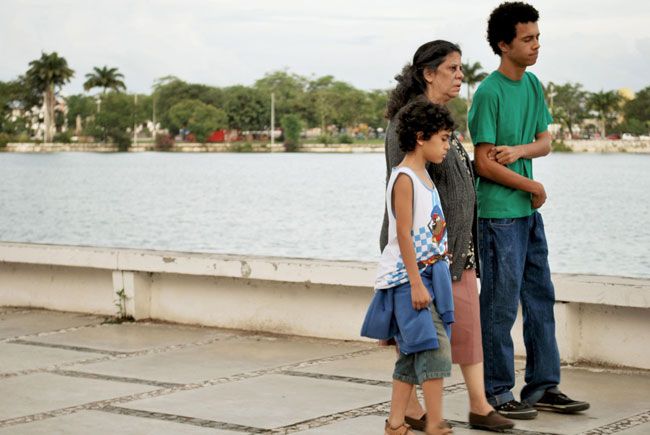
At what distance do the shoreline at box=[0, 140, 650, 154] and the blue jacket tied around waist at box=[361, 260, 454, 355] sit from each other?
431ft

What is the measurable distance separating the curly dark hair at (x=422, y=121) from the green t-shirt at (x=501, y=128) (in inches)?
22.5

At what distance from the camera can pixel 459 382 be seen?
682 cm

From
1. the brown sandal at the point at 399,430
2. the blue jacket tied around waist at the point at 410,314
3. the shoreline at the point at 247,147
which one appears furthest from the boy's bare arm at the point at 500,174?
the shoreline at the point at 247,147

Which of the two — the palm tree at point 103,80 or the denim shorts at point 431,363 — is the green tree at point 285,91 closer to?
the palm tree at point 103,80

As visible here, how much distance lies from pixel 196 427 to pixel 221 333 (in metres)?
2.70

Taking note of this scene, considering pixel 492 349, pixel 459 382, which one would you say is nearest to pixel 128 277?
pixel 459 382

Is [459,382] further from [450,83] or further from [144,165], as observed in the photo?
[144,165]

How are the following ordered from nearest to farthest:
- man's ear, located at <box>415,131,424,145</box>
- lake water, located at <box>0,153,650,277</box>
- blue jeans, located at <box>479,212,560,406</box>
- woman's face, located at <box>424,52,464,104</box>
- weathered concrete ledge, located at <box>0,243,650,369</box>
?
man's ear, located at <box>415,131,424,145</box> → woman's face, located at <box>424,52,464,104</box> → blue jeans, located at <box>479,212,560,406</box> → weathered concrete ledge, located at <box>0,243,650,369</box> → lake water, located at <box>0,153,650,277</box>

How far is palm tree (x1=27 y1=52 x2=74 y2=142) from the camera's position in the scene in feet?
419

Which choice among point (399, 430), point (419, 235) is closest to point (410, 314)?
Answer: point (419, 235)

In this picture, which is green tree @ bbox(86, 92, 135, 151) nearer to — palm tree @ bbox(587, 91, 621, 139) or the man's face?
palm tree @ bbox(587, 91, 621, 139)

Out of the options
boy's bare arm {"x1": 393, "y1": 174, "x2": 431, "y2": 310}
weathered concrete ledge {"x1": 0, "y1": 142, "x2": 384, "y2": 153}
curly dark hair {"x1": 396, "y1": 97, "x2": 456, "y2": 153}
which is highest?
curly dark hair {"x1": 396, "y1": 97, "x2": 456, "y2": 153}

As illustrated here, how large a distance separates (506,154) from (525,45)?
51cm

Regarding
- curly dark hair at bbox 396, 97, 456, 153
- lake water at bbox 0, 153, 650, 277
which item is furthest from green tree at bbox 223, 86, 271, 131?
curly dark hair at bbox 396, 97, 456, 153
